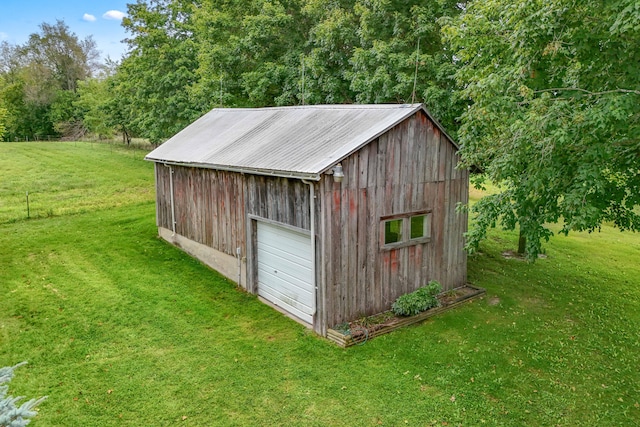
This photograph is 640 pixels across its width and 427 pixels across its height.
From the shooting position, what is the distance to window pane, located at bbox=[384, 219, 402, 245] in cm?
919

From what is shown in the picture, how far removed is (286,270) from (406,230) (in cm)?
270

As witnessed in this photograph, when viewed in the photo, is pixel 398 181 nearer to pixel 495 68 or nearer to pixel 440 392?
pixel 495 68

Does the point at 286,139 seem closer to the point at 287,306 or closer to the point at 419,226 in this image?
the point at 419,226

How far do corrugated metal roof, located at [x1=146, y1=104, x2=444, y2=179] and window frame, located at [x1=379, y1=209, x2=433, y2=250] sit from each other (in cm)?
179

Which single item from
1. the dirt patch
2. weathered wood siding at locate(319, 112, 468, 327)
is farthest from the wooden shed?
the dirt patch

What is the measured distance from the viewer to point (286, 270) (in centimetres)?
962

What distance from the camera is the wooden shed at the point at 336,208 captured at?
330 inches

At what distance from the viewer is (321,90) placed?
16062 mm

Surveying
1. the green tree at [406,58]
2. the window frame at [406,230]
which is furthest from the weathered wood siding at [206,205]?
the green tree at [406,58]

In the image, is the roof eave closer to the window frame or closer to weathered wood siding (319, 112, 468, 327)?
weathered wood siding (319, 112, 468, 327)

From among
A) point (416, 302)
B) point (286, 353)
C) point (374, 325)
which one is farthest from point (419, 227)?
point (286, 353)

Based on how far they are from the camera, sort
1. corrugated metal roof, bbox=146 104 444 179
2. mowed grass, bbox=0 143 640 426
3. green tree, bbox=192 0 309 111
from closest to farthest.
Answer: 1. mowed grass, bbox=0 143 640 426
2. corrugated metal roof, bbox=146 104 444 179
3. green tree, bbox=192 0 309 111

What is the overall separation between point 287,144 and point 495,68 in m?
4.42

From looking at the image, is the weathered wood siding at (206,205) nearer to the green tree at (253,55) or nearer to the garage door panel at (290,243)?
the garage door panel at (290,243)
